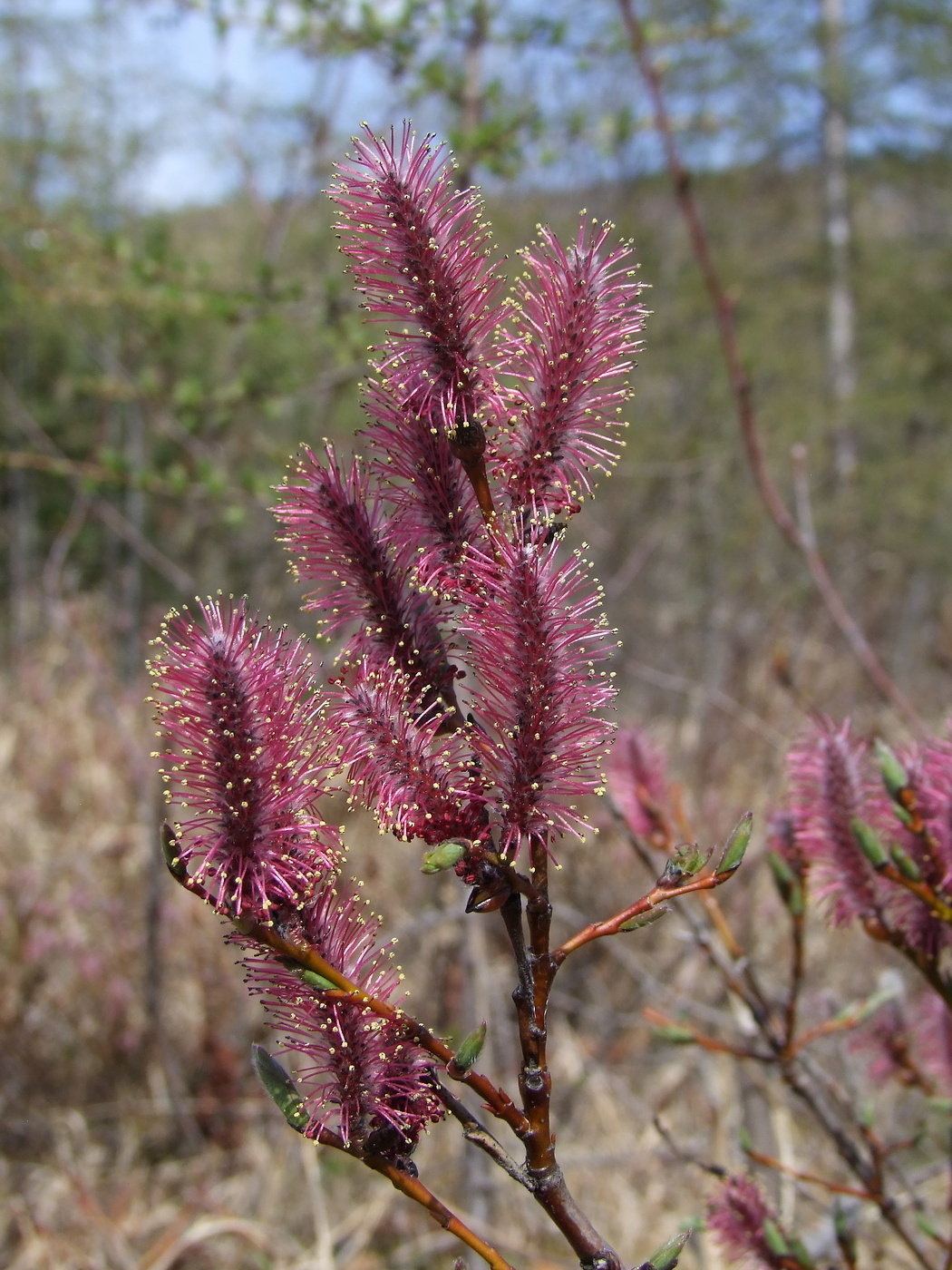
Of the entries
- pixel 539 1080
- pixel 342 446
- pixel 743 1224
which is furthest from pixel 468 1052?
pixel 342 446

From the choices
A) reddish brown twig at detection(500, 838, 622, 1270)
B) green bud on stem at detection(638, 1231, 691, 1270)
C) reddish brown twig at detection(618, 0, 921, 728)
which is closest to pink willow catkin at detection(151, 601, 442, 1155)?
reddish brown twig at detection(500, 838, 622, 1270)

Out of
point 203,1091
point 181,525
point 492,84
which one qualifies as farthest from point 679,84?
point 203,1091

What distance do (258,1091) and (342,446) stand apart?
261cm

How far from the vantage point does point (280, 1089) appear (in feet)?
3.04

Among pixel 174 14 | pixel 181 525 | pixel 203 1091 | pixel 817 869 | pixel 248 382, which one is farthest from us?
pixel 181 525

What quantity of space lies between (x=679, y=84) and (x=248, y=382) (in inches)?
500

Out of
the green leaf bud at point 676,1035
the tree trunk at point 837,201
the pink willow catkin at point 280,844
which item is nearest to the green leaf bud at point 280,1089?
the pink willow catkin at point 280,844

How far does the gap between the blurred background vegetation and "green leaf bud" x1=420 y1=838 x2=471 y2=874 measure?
70 cm

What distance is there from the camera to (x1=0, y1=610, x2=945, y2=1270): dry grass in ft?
9.87

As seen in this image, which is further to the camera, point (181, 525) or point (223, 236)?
point (223, 236)

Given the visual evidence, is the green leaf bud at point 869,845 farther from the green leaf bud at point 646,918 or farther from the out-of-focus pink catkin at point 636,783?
the out-of-focus pink catkin at point 636,783

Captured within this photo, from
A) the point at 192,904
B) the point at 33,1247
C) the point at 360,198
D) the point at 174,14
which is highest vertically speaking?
the point at 174,14

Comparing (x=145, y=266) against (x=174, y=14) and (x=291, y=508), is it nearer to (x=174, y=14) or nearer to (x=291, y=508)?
(x=174, y=14)

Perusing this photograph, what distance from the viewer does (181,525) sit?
37.9 feet
